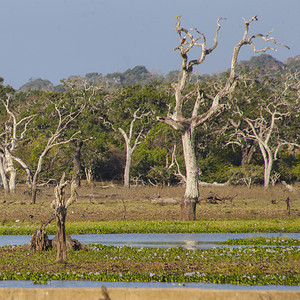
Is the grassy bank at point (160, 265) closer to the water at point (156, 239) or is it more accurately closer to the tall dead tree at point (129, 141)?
the water at point (156, 239)

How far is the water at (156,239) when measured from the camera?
18109mm

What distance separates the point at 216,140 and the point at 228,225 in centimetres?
3327

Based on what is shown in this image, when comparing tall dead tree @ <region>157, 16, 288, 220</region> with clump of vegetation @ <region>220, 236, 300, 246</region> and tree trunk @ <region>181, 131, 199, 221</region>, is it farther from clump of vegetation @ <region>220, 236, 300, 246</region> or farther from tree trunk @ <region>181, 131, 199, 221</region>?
clump of vegetation @ <region>220, 236, 300, 246</region>

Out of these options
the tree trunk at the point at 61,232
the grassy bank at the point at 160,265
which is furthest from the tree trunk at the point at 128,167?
the tree trunk at the point at 61,232

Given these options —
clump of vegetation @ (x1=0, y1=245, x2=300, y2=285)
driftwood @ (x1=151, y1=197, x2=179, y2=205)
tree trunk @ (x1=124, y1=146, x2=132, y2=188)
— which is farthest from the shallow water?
tree trunk @ (x1=124, y1=146, x2=132, y2=188)

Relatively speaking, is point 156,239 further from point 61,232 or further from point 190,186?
point 190,186

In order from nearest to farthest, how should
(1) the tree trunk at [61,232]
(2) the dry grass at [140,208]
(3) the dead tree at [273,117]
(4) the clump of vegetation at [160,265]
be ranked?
(4) the clump of vegetation at [160,265], (1) the tree trunk at [61,232], (2) the dry grass at [140,208], (3) the dead tree at [273,117]

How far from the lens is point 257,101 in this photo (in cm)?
5722

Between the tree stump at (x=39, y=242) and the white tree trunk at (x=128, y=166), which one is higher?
the white tree trunk at (x=128, y=166)

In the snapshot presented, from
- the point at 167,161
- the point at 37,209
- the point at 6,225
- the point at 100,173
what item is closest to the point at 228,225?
the point at 6,225

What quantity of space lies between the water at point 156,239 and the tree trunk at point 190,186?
4.88 m

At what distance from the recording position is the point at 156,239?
19844mm

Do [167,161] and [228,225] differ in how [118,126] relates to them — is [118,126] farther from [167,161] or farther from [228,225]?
[228,225]

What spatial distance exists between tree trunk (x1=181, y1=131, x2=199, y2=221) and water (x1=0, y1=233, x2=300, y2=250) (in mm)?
4883
